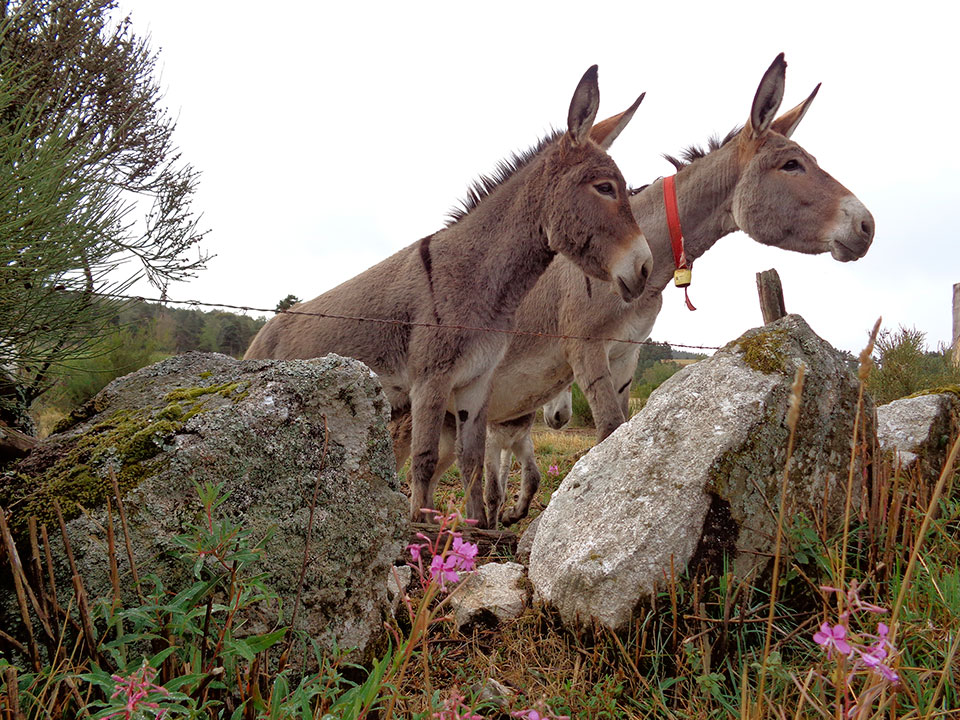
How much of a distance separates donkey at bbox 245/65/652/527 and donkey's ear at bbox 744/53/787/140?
1.13 metres

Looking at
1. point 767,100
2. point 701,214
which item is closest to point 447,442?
point 701,214

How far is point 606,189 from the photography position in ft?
12.5

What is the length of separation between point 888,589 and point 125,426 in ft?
9.08

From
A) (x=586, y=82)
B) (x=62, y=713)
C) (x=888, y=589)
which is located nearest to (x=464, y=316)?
(x=586, y=82)

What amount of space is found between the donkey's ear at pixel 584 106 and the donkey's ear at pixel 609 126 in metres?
0.29

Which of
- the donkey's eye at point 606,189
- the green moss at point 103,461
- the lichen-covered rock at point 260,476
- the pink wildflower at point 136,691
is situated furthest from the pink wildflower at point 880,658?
the donkey's eye at point 606,189

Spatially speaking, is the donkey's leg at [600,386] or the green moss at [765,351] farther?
the donkey's leg at [600,386]

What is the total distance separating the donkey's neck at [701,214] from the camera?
16.1 ft

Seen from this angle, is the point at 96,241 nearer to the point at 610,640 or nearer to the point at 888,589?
the point at 610,640

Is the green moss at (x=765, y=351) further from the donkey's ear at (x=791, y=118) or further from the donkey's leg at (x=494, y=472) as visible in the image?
the donkey's ear at (x=791, y=118)

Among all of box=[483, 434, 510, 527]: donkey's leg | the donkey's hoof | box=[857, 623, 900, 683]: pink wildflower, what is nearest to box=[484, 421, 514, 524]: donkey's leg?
box=[483, 434, 510, 527]: donkey's leg

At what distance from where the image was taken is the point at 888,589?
230 cm

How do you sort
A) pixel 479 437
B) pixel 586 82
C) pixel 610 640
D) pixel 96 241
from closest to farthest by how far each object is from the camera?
pixel 610 640, pixel 96 241, pixel 586 82, pixel 479 437

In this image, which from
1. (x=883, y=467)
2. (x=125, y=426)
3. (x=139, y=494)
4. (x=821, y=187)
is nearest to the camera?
(x=139, y=494)
